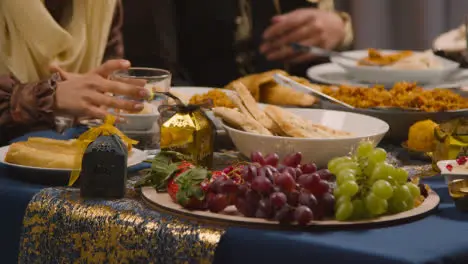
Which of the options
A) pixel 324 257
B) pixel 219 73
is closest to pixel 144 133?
pixel 324 257

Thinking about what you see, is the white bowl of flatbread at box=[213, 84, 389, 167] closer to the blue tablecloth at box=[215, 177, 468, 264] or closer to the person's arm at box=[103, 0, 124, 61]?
the blue tablecloth at box=[215, 177, 468, 264]

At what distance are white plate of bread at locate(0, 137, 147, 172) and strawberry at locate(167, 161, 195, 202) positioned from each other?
0.52 feet

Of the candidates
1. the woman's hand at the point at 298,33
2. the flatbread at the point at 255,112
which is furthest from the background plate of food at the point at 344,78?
the flatbread at the point at 255,112

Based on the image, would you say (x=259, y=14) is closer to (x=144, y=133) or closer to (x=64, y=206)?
(x=144, y=133)

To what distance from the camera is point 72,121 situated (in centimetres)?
213

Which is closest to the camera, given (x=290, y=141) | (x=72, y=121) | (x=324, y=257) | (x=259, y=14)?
(x=324, y=257)

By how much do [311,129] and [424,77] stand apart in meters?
0.77

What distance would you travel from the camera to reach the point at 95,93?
2.04 meters

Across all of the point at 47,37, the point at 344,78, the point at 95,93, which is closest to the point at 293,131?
the point at 95,93

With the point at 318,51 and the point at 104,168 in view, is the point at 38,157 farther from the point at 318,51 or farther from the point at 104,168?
the point at 318,51

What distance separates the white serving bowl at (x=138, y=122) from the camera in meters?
1.89

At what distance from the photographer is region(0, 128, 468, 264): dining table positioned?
121cm

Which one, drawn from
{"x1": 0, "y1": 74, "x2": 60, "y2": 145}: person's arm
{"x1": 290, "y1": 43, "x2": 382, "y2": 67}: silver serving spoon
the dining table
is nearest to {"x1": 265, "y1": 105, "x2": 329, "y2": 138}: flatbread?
the dining table

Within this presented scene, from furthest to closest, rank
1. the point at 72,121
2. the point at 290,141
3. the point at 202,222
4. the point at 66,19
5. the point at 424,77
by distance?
1. the point at 66,19
2. the point at 424,77
3. the point at 72,121
4. the point at 290,141
5. the point at 202,222
